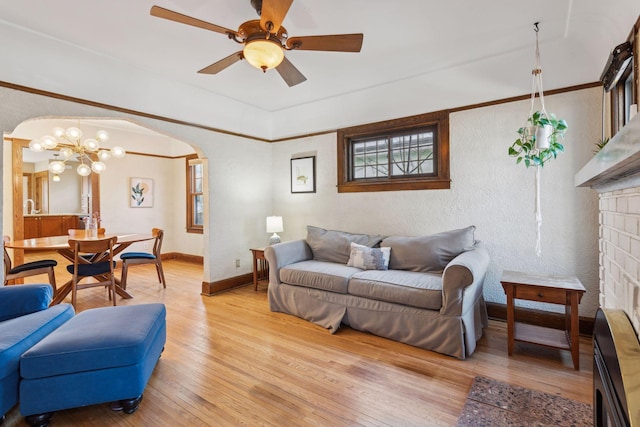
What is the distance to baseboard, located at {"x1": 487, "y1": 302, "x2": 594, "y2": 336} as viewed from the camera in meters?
2.74

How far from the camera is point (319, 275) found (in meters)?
3.14

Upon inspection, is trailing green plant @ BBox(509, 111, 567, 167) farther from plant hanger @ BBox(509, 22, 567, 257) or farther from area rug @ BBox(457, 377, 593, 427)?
area rug @ BBox(457, 377, 593, 427)

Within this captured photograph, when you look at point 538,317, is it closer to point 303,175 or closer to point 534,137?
point 534,137

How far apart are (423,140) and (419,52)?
1051 millimetres

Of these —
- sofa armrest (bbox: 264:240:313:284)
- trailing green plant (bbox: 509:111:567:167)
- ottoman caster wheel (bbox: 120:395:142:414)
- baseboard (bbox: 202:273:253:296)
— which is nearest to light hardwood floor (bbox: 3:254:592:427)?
ottoman caster wheel (bbox: 120:395:142:414)

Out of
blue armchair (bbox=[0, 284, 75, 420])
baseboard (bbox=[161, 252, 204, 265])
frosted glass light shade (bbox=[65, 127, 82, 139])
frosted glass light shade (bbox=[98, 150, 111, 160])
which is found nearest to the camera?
blue armchair (bbox=[0, 284, 75, 420])

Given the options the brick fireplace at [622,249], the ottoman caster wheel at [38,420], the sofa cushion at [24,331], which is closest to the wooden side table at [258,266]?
→ the sofa cushion at [24,331]

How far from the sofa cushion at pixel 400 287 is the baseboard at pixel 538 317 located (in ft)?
2.75

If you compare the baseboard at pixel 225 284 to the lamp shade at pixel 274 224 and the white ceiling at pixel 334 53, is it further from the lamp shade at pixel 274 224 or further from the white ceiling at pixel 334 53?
the white ceiling at pixel 334 53

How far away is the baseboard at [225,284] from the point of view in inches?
160

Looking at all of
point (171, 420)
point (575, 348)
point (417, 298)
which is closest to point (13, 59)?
point (171, 420)

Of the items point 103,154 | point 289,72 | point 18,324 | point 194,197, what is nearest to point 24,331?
point 18,324

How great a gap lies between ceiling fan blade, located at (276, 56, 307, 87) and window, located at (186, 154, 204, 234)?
4441 mm

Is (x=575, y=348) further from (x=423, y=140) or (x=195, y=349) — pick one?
(x=195, y=349)
